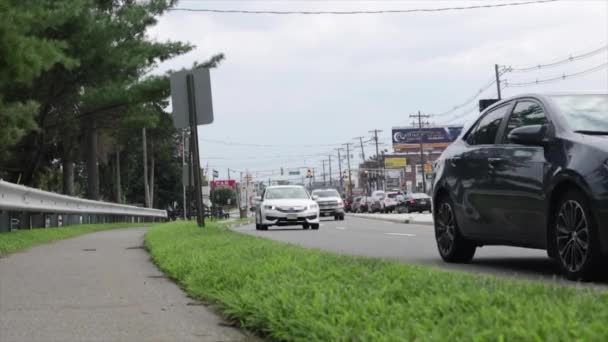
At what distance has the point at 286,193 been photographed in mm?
27156

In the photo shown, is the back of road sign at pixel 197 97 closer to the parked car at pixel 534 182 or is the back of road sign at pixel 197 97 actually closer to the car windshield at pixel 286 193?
the parked car at pixel 534 182

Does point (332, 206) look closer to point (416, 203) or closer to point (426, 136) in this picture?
point (416, 203)

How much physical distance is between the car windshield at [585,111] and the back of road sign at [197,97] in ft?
30.0

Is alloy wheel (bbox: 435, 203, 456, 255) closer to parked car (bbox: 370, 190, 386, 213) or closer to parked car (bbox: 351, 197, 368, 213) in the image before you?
parked car (bbox: 370, 190, 386, 213)

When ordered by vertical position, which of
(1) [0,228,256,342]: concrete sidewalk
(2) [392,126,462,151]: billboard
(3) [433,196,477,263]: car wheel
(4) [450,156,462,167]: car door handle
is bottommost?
(1) [0,228,256,342]: concrete sidewalk

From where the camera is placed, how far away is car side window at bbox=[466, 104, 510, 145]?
8.84 meters

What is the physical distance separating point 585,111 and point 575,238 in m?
1.24

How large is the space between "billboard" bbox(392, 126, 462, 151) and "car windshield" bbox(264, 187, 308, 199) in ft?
327

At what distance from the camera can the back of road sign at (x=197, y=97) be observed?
53.4ft

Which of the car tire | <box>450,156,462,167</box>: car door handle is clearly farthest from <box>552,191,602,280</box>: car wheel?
<box>450,156,462,167</box>: car door handle

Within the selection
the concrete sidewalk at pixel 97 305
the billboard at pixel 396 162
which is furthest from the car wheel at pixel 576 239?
the billboard at pixel 396 162

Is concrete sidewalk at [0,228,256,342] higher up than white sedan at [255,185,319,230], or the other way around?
white sedan at [255,185,319,230]

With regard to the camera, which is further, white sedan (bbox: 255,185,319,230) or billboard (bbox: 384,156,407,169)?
billboard (bbox: 384,156,407,169)

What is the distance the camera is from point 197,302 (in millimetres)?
6637
